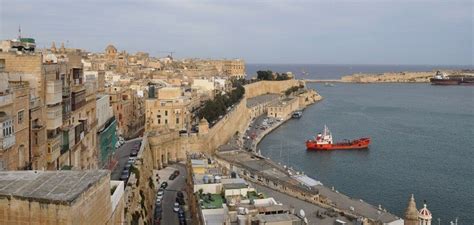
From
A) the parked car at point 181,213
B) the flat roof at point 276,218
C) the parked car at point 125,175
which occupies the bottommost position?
the parked car at point 181,213

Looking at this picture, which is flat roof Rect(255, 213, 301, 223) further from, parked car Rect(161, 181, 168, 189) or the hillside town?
parked car Rect(161, 181, 168, 189)

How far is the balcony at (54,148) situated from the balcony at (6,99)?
202cm

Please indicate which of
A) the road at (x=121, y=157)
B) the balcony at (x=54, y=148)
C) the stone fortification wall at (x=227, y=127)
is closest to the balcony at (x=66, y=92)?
the balcony at (x=54, y=148)

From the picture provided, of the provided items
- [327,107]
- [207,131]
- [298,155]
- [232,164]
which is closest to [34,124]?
[232,164]

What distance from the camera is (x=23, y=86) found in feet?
34.1

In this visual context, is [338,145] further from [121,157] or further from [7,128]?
[7,128]

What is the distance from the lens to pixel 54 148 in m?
11.7

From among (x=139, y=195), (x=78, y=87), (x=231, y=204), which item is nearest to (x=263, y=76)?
(x=139, y=195)

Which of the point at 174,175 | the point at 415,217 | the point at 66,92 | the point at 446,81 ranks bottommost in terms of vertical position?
the point at 174,175

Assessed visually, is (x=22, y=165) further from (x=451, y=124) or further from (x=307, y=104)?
(x=307, y=104)

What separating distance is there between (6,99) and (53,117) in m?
2.33

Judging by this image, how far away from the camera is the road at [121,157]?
16.6m

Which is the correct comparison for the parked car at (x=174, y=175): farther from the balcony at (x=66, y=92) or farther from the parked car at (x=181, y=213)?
the balcony at (x=66, y=92)

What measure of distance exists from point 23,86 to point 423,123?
4010cm
